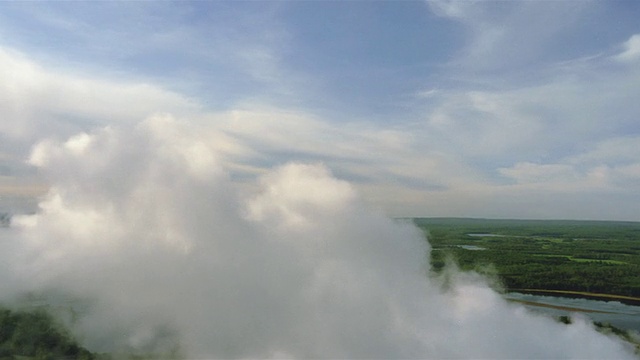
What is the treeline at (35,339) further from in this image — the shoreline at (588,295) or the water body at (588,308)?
the shoreline at (588,295)

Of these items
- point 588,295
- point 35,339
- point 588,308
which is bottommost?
point 35,339

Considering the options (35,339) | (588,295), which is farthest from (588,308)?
(35,339)

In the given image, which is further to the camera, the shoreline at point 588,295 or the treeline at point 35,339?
the shoreline at point 588,295

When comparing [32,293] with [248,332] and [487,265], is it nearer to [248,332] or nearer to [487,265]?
[248,332]

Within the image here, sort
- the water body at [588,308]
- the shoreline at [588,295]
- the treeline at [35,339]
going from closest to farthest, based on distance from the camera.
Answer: the treeline at [35,339] → the water body at [588,308] → the shoreline at [588,295]

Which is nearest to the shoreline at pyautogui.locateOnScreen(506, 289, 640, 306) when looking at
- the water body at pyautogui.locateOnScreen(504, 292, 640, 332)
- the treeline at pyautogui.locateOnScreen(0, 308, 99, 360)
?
the water body at pyautogui.locateOnScreen(504, 292, 640, 332)

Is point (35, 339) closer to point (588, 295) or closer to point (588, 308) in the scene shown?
point (588, 308)

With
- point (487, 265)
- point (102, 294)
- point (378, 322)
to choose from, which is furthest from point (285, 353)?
point (487, 265)

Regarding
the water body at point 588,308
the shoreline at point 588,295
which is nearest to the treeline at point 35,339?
the water body at point 588,308

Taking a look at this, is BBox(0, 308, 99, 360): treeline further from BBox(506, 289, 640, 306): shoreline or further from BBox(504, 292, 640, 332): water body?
BBox(506, 289, 640, 306): shoreline
